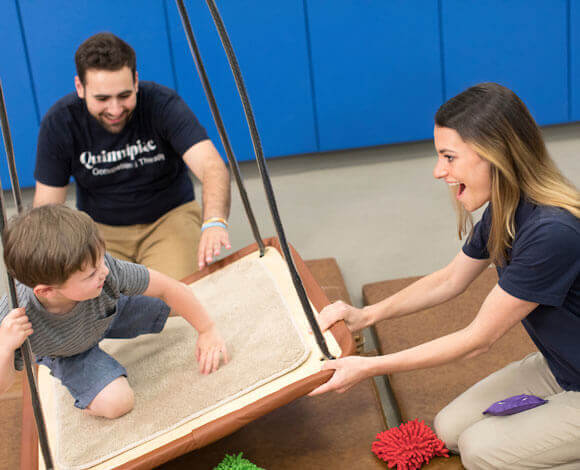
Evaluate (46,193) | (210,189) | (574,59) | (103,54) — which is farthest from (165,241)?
(574,59)

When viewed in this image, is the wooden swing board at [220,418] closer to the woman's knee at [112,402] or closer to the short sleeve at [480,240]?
the woman's knee at [112,402]

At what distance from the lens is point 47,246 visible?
1.17 m

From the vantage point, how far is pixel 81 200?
7.27 ft

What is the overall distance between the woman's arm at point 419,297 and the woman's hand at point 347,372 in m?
0.15

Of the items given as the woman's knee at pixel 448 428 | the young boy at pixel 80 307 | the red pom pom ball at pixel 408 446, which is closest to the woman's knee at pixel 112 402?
the young boy at pixel 80 307

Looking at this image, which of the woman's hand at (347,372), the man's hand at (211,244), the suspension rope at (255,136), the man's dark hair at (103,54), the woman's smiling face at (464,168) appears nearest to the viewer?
the suspension rope at (255,136)

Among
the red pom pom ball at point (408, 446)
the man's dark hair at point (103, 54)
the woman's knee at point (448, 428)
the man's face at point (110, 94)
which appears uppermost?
the man's dark hair at point (103, 54)

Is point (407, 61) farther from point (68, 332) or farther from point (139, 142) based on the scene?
point (68, 332)

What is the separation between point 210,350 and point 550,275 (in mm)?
726

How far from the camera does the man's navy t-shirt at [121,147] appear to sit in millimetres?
2055

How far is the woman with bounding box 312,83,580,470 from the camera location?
113 cm

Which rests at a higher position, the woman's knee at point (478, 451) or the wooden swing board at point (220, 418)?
the wooden swing board at point (220, 418)

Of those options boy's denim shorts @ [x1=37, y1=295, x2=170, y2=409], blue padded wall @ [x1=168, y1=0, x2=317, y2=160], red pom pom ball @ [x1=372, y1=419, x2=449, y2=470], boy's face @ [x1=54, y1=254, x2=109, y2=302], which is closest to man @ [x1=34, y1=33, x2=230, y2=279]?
boy's denim shorts @ [x1=37, y1=295, x2=170, y2=409]

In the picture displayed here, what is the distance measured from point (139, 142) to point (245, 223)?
3.44 ft
